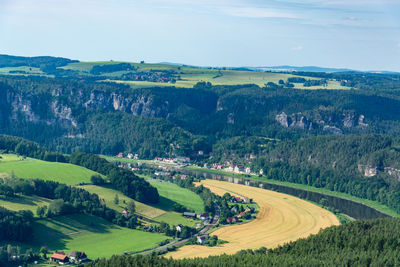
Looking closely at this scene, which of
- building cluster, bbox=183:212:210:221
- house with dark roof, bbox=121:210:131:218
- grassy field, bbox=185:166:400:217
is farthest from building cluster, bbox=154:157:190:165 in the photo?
house with dark roof, bbox=121:210:131:218

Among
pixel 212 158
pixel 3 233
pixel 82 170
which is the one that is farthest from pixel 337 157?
pixel 3 233

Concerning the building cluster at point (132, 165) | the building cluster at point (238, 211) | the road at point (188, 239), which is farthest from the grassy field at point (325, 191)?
the road at point (188, 239)

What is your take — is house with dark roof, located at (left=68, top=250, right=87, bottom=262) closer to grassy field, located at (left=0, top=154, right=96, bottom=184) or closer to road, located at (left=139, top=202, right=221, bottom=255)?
road, located at (left=139, top=202, right=221, bottom=255)

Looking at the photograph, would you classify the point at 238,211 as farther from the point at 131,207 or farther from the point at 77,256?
the point at 77,256

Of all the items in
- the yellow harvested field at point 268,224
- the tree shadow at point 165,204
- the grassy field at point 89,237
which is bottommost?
the yellow harvested field at point 268,224

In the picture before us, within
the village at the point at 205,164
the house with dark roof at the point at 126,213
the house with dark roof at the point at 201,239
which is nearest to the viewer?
the house with dark roof at the point at 201,239

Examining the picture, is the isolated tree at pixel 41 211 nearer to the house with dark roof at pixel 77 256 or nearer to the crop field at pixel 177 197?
the house with dark roof at pixel 77 256

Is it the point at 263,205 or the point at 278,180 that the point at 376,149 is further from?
the point at 263,205
